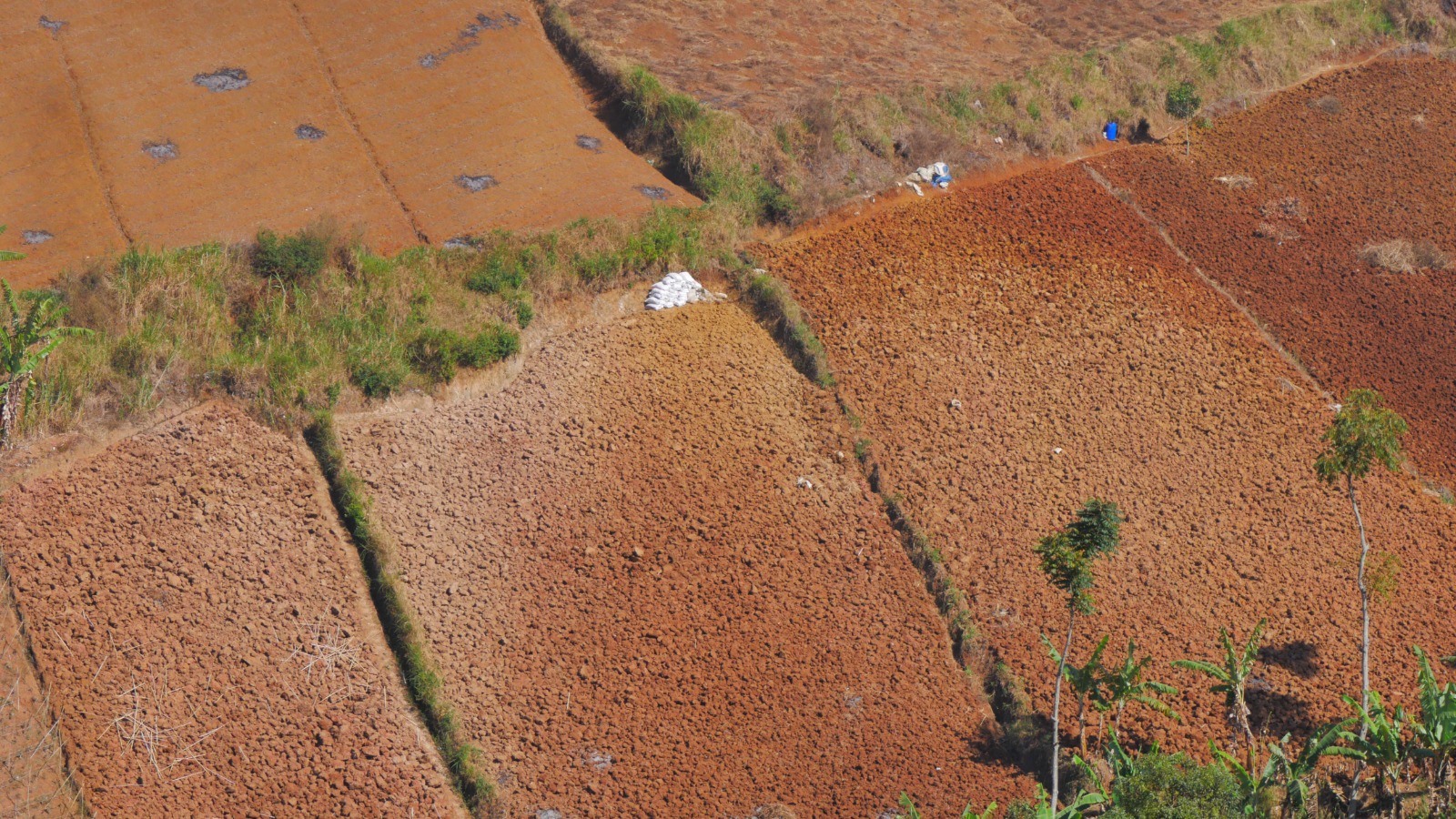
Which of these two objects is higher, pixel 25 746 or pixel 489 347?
pixel 489 347

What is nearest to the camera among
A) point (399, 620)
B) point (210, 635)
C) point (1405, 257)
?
point (210, 635)

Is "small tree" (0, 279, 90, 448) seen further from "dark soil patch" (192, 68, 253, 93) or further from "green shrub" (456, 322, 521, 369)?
"dark soil patch" (192, 68, 253, 93)

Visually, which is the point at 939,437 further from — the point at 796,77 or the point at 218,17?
the point at 218,17

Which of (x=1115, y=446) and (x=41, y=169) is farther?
(x=41, y=169)

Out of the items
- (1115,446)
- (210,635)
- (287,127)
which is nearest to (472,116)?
(287,127)

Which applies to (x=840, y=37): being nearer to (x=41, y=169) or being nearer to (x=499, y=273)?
(x=499, y=273)

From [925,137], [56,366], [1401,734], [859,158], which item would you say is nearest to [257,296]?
[56,366]

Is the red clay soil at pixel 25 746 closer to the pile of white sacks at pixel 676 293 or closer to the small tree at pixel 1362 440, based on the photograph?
the pile of white sacks at pixel 676 293

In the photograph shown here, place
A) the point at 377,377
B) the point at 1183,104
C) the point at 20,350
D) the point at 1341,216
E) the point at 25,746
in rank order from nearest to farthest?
the point at 25,746
the point at 20,350
the point at 377,377
the point at 1341,216
the point at 1183,104
